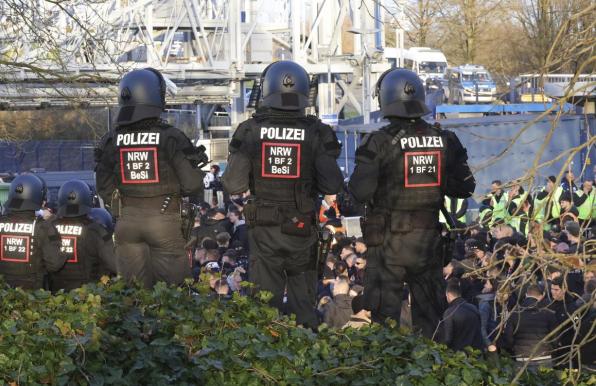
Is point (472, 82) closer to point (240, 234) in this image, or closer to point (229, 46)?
point (229, 46)

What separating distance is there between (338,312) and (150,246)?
66.1 inches

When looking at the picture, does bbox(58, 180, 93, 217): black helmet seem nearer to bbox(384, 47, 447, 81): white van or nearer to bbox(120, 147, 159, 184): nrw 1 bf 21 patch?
bbox(120, 147, 159, 184): nrw 1 bf 21 patch

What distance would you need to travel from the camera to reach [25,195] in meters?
8.91

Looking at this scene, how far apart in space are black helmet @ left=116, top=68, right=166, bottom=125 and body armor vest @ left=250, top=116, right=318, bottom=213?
2.82ft

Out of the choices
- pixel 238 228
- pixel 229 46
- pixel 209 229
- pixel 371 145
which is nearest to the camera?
pixel 371 145

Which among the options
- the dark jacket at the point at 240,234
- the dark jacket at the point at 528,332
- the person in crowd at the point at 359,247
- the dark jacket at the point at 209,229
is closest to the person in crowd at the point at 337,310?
the dark jacket at the point at 528,332

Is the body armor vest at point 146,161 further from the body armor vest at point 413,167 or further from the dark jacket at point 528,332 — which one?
the dark jacket at point 528,332

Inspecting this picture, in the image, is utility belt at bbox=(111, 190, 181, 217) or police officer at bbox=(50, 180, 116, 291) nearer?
utility belt at bbox=(111, 190, 181, 217)

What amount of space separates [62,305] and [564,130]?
14.6 m

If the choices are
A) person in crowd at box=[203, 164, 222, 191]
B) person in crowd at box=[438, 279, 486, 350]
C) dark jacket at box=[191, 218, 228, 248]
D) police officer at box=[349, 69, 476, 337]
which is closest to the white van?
person in crowd at box=[203, 164, 222, 191]

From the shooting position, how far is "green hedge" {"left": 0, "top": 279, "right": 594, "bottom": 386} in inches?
170

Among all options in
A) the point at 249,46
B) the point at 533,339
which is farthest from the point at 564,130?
the point at 249,46

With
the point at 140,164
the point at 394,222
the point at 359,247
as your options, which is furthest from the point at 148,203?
the point at 359,247

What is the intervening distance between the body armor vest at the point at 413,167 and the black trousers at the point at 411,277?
214mm
